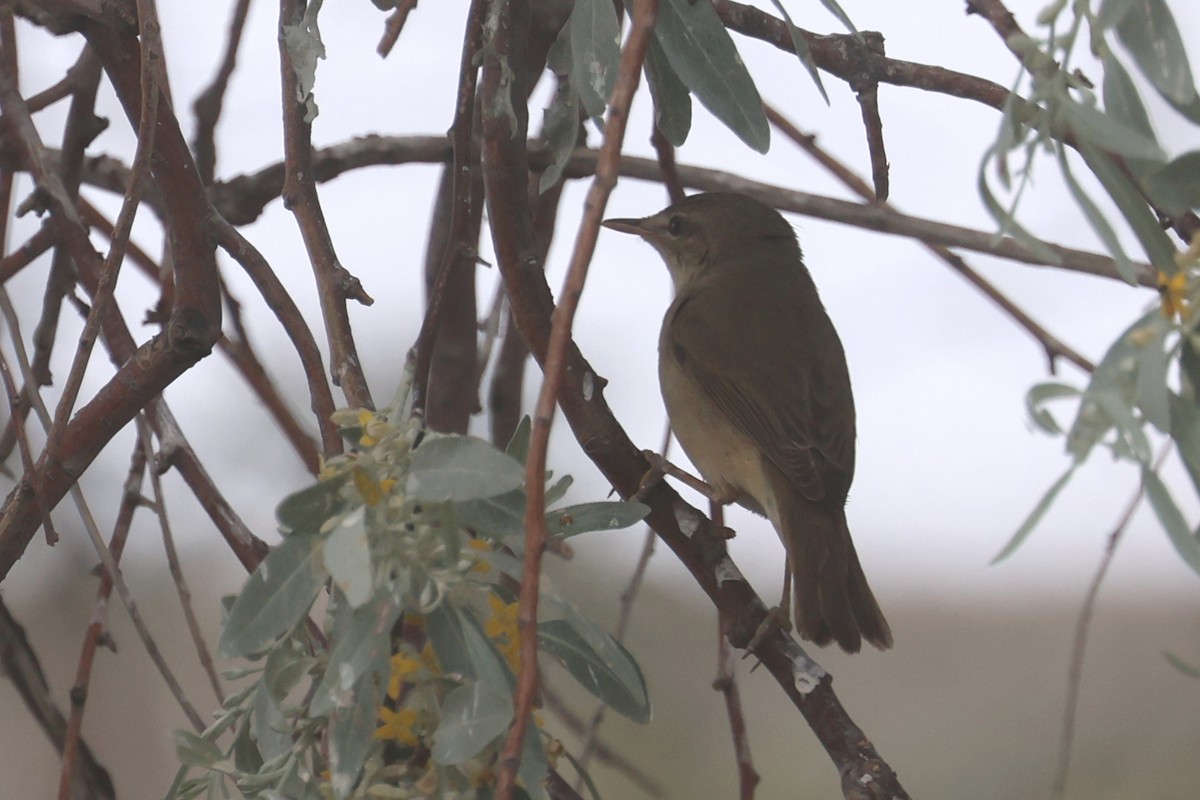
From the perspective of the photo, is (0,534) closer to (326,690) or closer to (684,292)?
(326,690)

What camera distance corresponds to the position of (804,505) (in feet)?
10.1

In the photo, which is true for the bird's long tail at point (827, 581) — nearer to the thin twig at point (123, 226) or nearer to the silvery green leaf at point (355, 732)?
the thin twig at point (123, 226)

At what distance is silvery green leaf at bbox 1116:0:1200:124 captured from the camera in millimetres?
1157

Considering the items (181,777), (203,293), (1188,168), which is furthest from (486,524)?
(203,293)

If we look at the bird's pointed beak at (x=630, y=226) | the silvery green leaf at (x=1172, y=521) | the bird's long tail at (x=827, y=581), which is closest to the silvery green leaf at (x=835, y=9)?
the silvery green leaf at (x=1172, y=521)

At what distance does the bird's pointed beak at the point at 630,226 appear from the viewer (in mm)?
3959

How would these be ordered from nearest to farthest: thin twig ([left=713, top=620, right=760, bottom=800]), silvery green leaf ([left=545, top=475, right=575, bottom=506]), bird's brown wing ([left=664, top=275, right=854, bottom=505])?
silvery green leaf ([left=545, top=475, right=575, bottom=506]) < thin twig ([left=713, top=620, right=760, bottom=800]) < bird's brown wing ([left=664, top=275, right=854, bottom=505])

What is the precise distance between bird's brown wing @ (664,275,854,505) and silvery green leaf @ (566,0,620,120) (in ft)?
5.14

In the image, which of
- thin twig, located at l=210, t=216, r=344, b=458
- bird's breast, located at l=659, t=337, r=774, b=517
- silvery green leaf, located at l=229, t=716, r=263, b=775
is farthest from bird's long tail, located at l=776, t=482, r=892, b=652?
silvery green leaf, located at l=229, t=716, r=263, b=775

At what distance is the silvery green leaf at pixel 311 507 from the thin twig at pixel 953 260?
5.68 feet

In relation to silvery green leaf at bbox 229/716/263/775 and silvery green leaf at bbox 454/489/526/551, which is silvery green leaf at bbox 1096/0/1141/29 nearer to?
silvery green leaf at bbox 454/489/526/551

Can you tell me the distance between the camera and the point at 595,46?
1638mm

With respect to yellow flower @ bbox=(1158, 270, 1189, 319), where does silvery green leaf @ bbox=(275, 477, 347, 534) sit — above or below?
below

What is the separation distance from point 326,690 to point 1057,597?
5.45 metres
